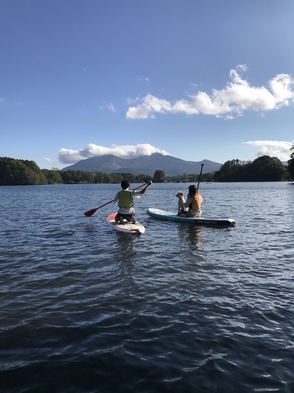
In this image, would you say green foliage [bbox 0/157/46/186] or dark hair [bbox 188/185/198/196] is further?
green foliage [bbox 0/157/46/186]

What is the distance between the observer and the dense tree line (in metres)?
148

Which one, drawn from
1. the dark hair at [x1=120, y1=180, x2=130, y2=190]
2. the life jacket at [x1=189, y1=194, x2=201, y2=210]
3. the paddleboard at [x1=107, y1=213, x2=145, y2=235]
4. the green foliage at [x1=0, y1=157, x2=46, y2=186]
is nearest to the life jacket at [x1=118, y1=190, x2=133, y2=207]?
the dark hair at [x1=120, y1=180, x2=130, y2=190]

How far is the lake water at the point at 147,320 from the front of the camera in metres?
4.28

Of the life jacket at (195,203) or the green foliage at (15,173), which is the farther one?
the green foliage at (15,173)

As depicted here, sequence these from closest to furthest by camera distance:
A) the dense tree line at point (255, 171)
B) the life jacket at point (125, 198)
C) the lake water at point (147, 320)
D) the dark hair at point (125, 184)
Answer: the lake water at point (147, 320), the dark hair at point (125, 184), the life jacket at point (125, 198), the dense tree line at point (255, 171)

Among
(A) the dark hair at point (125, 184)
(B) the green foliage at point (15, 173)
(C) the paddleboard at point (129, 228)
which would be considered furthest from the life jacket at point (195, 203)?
(B) the green foliage at point (15, 173)

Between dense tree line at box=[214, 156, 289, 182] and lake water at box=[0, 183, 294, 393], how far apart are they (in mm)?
149211

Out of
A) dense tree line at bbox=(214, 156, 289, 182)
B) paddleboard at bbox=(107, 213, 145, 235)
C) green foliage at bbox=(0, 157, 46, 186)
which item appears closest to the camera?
paddleboard at bbox=(107, 213, 145, 235)

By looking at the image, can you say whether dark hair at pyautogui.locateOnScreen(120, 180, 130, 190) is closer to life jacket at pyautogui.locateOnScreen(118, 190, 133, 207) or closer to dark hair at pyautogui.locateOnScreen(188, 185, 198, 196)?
life jacket at pyautogui.locateOnScreen(118, 190, 133, 207)

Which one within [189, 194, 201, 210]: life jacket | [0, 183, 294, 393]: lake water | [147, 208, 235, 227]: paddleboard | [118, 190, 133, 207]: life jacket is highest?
[118, 190, 133, 207]: life jacket

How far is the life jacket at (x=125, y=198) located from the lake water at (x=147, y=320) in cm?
400

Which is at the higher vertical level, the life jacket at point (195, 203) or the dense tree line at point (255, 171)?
the dense tree line at point (255, 171)

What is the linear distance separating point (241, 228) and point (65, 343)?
13844 millimetres

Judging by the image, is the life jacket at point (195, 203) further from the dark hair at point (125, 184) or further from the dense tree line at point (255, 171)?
the dense tree line at point (255, 171)
